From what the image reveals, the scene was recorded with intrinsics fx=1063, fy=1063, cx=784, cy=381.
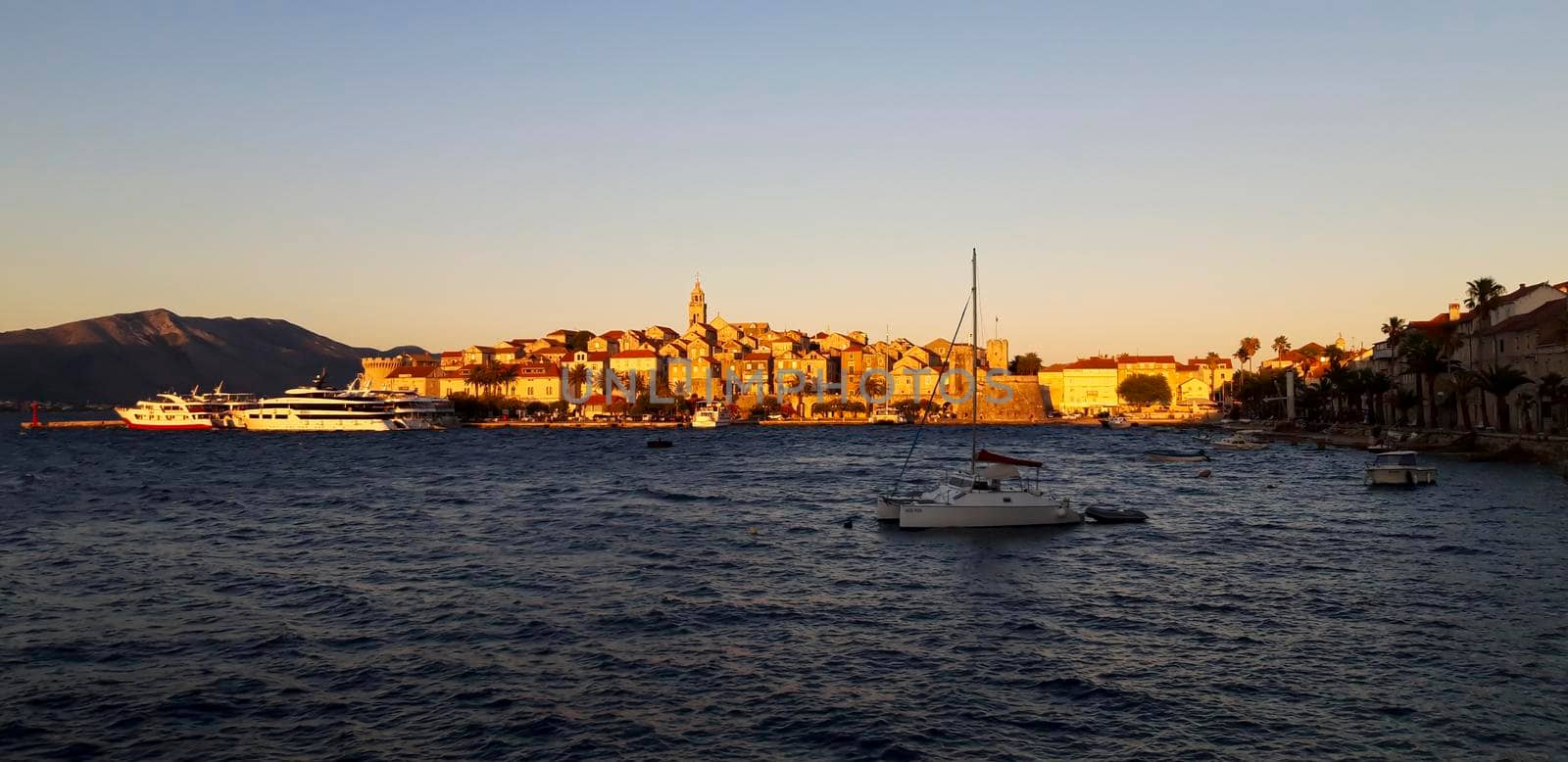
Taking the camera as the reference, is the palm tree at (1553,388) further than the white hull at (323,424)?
No

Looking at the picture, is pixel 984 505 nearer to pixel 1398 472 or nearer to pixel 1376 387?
pixel 1398 472

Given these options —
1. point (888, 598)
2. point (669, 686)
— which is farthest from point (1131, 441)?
point (669, 686)

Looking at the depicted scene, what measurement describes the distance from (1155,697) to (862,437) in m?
103

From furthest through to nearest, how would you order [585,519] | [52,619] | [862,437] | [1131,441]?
[862,437] < [1131,441] < [585,519] < [52,619]

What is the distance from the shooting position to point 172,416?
13988cm

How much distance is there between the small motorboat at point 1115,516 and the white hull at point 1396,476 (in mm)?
18943

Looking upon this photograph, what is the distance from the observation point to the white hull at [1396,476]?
172ft

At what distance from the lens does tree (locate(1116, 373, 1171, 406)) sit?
17662cm

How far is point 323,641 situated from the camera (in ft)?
71.2

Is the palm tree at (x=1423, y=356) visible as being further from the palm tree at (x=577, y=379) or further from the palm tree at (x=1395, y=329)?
the palm tree at (x=577, y=379)

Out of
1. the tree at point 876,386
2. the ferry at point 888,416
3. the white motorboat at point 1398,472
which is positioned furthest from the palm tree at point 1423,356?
the tree at point 876,386

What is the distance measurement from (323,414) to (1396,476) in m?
120

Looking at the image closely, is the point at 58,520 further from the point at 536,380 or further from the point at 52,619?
the point at 536,380

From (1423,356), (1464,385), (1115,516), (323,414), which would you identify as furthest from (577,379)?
(1115,516)
